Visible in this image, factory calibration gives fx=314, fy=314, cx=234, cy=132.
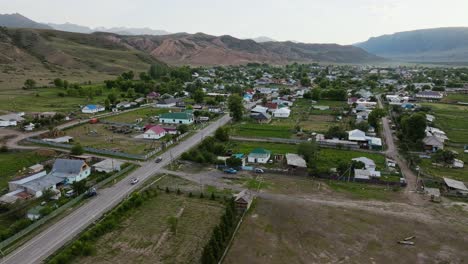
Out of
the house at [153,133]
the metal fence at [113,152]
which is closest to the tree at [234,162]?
Result: the metal fence at [113,152]

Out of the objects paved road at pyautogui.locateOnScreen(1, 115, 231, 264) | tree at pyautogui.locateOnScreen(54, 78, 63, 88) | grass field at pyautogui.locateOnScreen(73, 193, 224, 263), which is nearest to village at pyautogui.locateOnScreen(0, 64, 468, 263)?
paved road at pyautogui.locateOnScreen(1, 115, 231, 264)

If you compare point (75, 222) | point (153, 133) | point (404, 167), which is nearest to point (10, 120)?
point (153, 133)

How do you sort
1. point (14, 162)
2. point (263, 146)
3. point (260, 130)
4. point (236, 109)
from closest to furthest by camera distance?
point (14, 162)
point (263, 146)
point (260, 130)
point (236, 109)

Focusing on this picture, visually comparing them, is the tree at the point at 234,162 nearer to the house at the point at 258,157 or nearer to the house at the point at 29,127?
the house at the point at 258,157

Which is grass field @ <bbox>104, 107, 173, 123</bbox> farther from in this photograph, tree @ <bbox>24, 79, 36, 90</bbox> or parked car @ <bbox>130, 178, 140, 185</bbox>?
tree @ <bbox>24, 79, 36, 90</bbox>

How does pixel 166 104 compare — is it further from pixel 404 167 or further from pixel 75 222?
pixel 404 167

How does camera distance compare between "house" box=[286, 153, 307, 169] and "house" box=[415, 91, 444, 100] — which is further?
"house" box=[415, 91, 444, 100]
